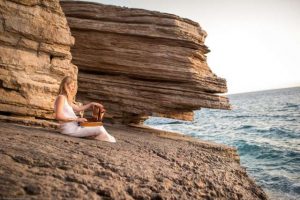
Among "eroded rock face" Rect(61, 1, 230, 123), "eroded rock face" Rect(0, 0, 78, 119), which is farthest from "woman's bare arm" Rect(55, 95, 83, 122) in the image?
"eroded rock face" Rect(61, 1, 230, 123)

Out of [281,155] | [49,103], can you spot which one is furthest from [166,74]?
[281,155]

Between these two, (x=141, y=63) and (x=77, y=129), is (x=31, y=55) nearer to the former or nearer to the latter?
(x=77, y=129)

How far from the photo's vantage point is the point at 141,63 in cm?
1216

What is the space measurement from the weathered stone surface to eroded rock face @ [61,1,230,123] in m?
5.66

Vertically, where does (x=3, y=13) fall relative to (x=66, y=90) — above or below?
above

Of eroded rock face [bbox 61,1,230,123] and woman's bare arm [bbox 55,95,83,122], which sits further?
eroded rock face [bbox 61,1,230,123]

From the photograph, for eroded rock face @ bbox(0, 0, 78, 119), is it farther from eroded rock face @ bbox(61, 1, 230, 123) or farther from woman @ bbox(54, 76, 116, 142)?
eroded rock face @ bbox(61, 1, 230, 123)

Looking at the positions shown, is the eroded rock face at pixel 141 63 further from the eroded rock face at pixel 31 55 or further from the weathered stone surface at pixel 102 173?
the weathered stone surface at pixel 102 173

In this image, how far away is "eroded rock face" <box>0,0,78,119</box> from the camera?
820cm

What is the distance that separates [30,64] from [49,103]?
1244 mm

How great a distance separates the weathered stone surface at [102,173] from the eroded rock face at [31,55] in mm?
3060

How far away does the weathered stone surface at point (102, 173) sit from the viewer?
3.30m

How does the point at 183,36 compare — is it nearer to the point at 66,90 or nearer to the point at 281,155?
the point at 66,90

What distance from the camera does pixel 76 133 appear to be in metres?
6.59
